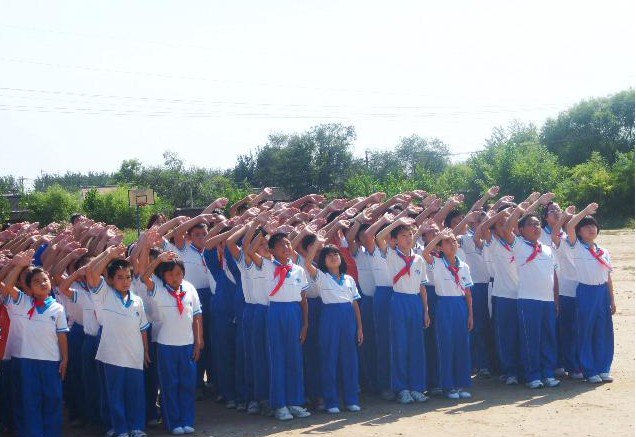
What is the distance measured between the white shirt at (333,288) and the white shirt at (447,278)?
96 cm

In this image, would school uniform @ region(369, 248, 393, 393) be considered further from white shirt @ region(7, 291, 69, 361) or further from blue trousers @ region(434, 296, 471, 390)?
white shirt @ region(7, 291, 69, 361)

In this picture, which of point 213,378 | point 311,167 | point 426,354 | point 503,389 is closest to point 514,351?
point 503,389

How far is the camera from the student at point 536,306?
8359 millimetres

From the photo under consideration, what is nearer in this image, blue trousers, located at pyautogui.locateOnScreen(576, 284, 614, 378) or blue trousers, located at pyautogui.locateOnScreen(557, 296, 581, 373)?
blue trousers, located at pyautogui.locateOnScreen(576, 284, 614, 378)

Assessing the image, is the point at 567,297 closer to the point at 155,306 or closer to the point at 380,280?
the point at 380,280

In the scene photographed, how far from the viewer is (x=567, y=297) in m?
8.82

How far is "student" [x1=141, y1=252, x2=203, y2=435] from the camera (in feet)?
23.2

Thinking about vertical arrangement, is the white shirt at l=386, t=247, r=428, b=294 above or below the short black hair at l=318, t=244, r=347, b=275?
below

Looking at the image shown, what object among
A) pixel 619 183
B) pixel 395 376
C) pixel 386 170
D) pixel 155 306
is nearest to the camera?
pixel 155 306

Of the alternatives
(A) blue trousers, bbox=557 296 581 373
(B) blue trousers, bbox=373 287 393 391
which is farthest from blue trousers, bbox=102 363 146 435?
(A) blue trousers, bbox=557 296 581 373

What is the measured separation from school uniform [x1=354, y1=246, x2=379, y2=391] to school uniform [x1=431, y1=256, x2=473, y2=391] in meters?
0.64

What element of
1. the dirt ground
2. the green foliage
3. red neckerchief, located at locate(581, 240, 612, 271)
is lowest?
the dirt ground

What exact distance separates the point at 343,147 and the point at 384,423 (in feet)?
112

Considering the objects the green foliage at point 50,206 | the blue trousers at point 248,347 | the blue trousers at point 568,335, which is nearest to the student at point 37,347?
the blue trousers at point 248,347
